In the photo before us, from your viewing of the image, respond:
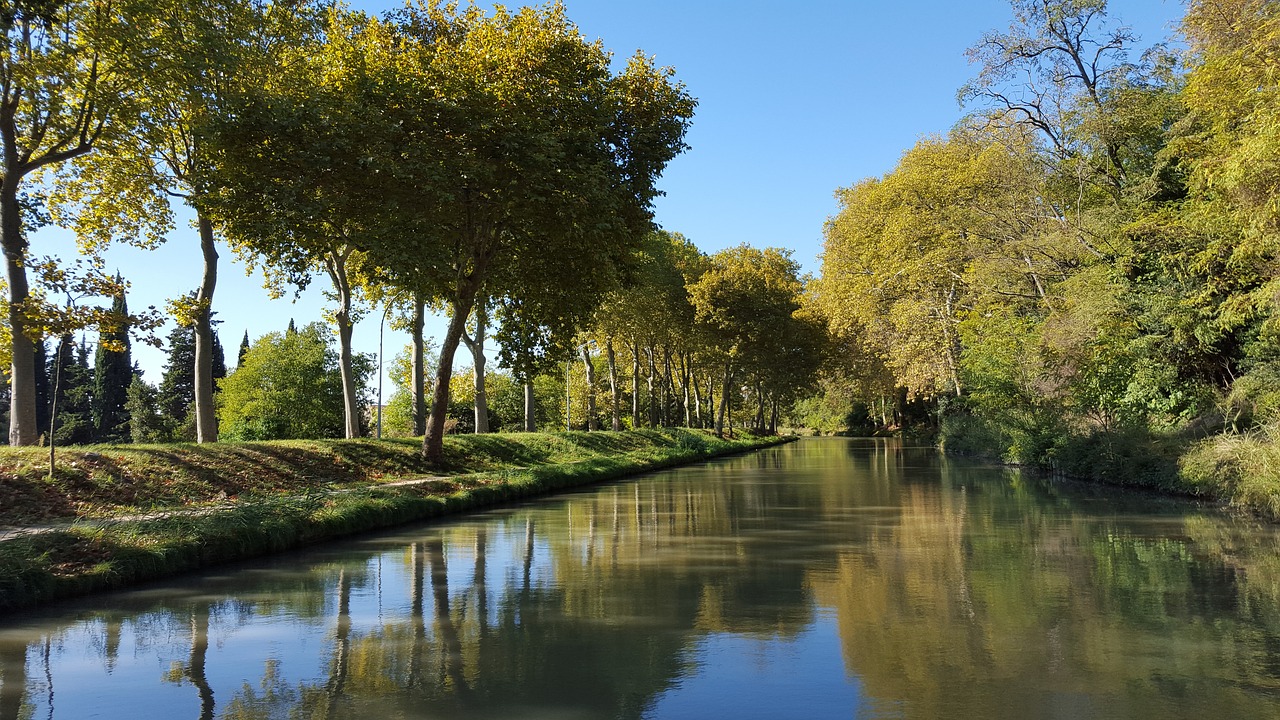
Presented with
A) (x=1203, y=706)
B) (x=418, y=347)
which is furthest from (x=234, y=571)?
(x=418, y=347)

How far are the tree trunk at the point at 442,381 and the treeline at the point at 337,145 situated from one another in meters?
0.13

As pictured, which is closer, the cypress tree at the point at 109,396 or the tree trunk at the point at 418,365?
the tree trunk at the point at 418,365

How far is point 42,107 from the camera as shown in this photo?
53.2 ft

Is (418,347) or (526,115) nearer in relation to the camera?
(526,115)

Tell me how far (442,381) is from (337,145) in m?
7.41

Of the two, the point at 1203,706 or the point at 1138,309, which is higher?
the point at 1138,309

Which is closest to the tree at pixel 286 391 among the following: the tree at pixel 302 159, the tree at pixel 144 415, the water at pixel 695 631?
the tree at pixel 144 415

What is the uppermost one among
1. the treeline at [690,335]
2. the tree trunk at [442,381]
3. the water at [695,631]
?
the treeline at [690,335]

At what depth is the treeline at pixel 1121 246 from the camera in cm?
1717

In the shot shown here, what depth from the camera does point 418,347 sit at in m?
28.9

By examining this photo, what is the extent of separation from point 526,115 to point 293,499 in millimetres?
10754

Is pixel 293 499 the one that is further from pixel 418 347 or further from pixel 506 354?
pixel 418 347

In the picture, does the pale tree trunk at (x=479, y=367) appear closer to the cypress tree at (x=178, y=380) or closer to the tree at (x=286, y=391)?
the tree at (x=286, y=391)

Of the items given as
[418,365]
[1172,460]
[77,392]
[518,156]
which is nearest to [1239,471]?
[1172,460]
